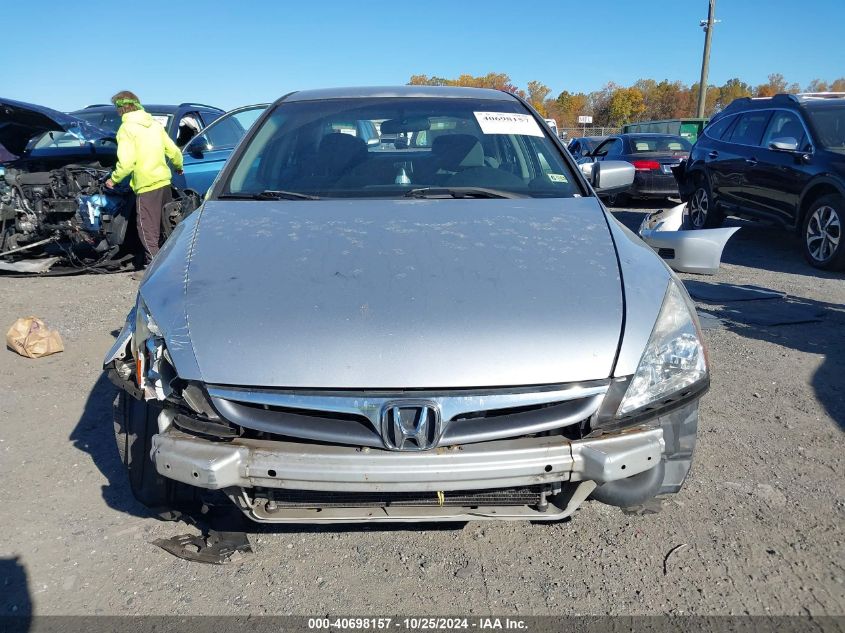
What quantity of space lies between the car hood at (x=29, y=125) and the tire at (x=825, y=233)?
7.44 m

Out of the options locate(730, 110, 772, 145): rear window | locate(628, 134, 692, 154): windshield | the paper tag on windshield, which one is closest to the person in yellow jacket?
the paper tag on windshield

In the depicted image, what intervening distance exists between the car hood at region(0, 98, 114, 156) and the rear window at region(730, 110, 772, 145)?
744 centimetres

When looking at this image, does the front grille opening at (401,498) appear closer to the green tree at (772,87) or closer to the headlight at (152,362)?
the headlight at (152,362)

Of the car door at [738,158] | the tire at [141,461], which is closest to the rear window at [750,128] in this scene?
the car door at [738,158]

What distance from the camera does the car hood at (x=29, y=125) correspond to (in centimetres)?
591

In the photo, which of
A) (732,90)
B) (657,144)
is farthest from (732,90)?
(657,144)

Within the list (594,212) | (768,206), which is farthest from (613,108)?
(594,212)

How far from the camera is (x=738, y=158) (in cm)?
824

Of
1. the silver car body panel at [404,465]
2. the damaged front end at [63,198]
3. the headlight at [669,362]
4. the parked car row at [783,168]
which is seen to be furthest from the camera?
the parked car row at [783,168]

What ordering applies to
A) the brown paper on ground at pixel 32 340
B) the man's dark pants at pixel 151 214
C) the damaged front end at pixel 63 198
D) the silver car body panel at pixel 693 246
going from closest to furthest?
the brown paper on ground at pixel 32 340 < the silver car body panel at pixel 693 246 < the man's dark pants at pixel 151 214 < the damaged front end at pixel 63 198

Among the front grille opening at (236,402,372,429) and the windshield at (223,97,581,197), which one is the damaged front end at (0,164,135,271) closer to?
the windshield at (223,97,581,197)

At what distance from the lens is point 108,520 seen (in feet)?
8.72

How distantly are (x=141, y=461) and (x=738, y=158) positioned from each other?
8.06 metres

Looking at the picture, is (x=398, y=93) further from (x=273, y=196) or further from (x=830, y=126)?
(x=830, y=126)
